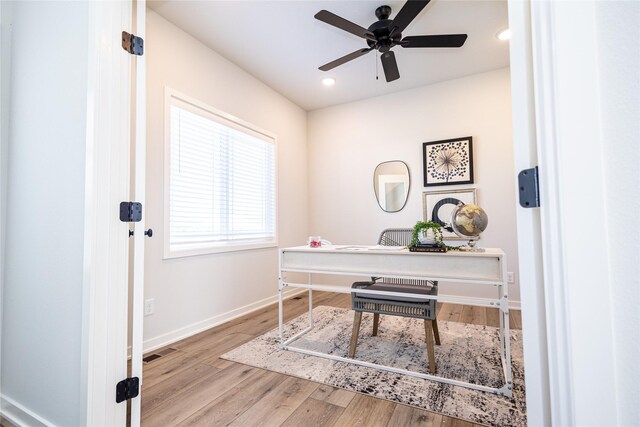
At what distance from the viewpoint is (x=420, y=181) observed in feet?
12.4

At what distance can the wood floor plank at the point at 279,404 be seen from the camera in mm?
1467

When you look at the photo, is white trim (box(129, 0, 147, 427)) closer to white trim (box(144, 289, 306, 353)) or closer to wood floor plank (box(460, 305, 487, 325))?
white trim (box(144, 289, 306, 353))

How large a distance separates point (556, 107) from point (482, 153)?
3340mm

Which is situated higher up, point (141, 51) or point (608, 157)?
point (141, 51)

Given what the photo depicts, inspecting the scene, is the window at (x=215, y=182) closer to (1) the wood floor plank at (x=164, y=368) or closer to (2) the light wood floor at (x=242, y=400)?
(1) the wood floor plank at (x=164, y=368)

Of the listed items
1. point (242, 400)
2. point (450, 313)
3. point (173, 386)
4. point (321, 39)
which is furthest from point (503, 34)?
point (173, 386)

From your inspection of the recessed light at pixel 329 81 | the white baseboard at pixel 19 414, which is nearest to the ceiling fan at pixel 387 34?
the recessed light at pixel 329 81

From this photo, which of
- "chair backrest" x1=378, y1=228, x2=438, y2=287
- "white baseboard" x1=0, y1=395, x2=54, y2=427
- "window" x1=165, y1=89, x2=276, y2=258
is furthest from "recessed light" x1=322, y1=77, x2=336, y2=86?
"white baseboard" x1=0, y1=395, x2=54, y2=427

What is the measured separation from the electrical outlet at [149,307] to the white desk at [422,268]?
1.05 m

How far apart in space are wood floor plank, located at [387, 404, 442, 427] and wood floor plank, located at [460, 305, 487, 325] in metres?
1.65

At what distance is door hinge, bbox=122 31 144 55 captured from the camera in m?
1.28

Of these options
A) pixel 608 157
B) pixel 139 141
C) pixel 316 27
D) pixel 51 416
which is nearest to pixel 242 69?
pixel 316 27

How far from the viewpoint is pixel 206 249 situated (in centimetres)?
279

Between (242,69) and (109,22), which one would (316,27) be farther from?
(109,22)
